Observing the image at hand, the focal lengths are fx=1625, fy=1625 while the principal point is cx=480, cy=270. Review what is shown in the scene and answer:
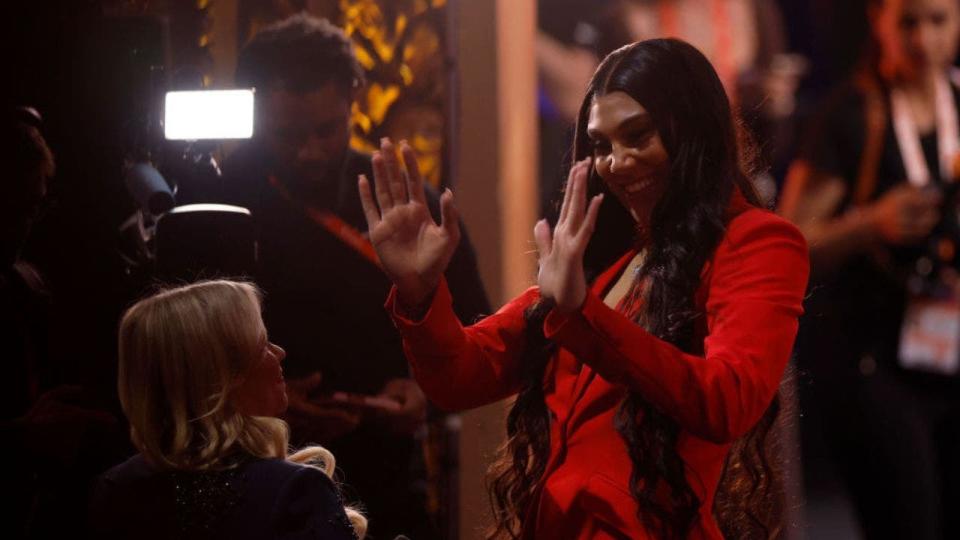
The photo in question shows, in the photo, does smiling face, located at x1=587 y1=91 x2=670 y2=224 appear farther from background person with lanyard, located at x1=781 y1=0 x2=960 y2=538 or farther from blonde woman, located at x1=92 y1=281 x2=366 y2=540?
background person with lanyard, located at x1=781 y1=0 x2=960 y2=538

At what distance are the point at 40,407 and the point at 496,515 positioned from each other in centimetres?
99

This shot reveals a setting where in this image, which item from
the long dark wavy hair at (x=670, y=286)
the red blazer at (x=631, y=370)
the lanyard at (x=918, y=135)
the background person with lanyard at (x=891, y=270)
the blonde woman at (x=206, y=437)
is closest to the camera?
the red blazer at (x=631, y=370)

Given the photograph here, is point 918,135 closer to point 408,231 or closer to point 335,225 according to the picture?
point 335,225

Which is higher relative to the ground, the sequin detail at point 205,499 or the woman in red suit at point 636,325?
the woman in red suit at point 636,325

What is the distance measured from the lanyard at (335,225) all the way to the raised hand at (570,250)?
1.00m

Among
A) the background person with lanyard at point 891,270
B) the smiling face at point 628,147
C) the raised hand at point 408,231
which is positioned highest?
the smiling face at point 628,147

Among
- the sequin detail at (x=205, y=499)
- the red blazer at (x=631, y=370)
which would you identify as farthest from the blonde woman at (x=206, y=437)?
the red blazer at (x=631, y=370)

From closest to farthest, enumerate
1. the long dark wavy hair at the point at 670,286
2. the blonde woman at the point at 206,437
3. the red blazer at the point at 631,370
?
the red blazer at the point at 631,370, the long dark wavy hair at the point at 670,286, the blonde woman at the point at 206,437

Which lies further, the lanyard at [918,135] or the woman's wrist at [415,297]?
the lanyard at [918,135]

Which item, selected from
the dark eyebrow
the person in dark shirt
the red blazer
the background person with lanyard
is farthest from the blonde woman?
the background person with lanyard

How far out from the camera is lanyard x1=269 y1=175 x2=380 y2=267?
10.3ft

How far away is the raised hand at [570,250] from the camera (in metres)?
2.15

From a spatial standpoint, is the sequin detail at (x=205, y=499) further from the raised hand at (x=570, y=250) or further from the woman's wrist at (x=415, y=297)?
the raised hand at (x=570, y=250)

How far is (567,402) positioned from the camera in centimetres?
237
